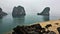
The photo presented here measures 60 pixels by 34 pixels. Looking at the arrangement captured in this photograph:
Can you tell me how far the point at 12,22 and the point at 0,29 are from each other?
0.84 metres

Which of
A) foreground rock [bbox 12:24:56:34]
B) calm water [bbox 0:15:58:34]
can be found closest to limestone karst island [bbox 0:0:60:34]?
calm water [bbox 0:15:58:34]

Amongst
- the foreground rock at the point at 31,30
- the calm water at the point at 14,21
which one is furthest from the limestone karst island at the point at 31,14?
the foreground rock at the point at 31,30

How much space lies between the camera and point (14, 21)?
29.3ft

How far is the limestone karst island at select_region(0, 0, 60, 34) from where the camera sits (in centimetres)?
837

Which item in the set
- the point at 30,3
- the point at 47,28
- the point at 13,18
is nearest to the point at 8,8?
the point at 13,18

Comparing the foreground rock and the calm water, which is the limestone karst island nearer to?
the calm water

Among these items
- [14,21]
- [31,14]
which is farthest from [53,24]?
[14,21]

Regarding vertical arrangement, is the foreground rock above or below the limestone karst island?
below

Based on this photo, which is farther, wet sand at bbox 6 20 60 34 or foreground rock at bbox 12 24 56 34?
wet sand at bbox 6 20 60 34

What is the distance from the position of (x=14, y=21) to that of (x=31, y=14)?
39.5 inches

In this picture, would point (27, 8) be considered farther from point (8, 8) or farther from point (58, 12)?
point (58, 12)

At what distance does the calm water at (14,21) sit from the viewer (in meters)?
8.32

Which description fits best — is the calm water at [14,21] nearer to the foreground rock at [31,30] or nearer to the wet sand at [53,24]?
the wet sand at [53,24]

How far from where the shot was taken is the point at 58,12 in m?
8.97
